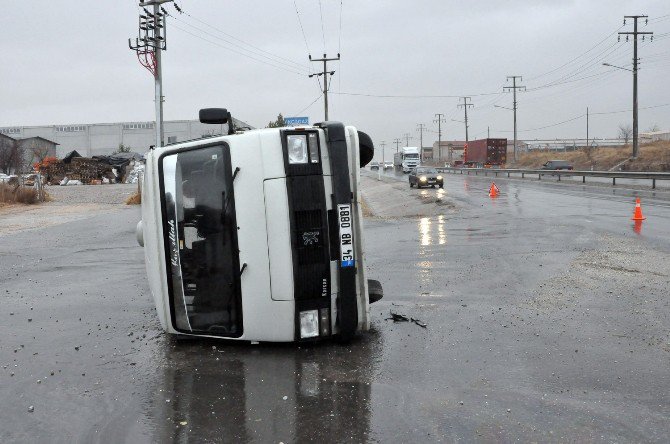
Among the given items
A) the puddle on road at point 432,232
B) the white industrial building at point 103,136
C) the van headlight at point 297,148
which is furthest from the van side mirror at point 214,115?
the white industrial building at point 103,136

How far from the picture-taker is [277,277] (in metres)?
5.65

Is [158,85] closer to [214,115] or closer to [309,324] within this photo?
[214,115]

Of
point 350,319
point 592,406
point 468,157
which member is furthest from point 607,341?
point 468,157

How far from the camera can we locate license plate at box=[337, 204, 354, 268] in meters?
5.68

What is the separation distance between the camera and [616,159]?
66750 millimetres

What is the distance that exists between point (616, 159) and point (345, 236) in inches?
2676

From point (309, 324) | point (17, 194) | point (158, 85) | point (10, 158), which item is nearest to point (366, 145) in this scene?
point (309, 324)

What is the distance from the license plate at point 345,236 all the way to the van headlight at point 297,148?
548 mm

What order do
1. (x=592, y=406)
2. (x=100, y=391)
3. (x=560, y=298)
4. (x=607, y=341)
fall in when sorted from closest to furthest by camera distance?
(x=592, y=406) < (x=100, y=391) < (x=607, y=341) < (x=560, y=298)

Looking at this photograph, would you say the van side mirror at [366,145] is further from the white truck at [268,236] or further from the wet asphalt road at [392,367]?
the wet asphalt road at [392,367]

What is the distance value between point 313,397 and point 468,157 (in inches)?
3153

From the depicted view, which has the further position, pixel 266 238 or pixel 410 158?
pixel 410 158

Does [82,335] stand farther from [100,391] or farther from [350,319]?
[350,319]

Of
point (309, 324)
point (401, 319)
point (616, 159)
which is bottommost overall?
point (401, 319)
